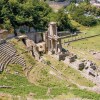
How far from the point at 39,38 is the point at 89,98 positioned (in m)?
26.0

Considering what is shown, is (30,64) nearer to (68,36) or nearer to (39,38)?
(39,38)

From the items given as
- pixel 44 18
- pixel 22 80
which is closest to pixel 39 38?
pixel 44 18

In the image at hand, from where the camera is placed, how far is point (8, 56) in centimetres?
4438

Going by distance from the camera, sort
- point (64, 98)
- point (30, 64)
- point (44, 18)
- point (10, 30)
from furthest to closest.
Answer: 1. point (44, 18)
2. point (10, 30)
3. point (30, 64)
4. point (64, 98)

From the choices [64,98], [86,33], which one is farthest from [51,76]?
[86,33]

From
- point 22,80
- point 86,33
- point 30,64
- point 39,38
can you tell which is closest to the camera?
point 22,80

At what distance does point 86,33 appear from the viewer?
66188mm

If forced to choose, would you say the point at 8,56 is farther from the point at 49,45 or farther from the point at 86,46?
the point at 86,46

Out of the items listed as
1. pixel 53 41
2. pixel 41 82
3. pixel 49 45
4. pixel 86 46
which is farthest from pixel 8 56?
pixel 86 46

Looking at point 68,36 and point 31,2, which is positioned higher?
point 31,2

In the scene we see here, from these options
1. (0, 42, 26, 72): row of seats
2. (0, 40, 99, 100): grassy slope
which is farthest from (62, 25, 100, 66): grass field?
(0, 42, 26, 72): row of seats

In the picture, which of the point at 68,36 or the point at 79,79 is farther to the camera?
the point at 68,36

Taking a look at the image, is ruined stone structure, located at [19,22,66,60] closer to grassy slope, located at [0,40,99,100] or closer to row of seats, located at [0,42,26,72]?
grassy slope, located at [0,40,99,100]

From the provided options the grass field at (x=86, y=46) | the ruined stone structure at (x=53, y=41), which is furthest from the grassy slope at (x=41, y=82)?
the grass field at (x=86, y=46)
